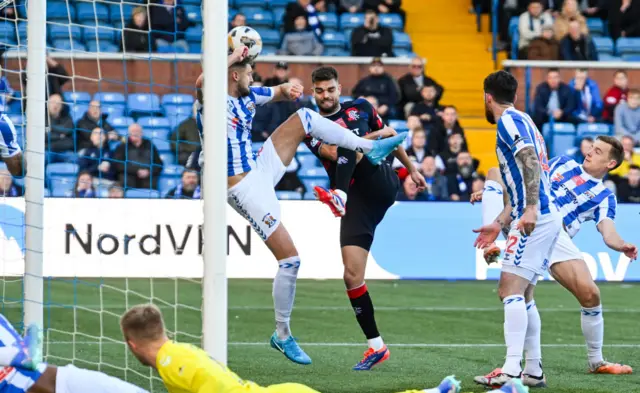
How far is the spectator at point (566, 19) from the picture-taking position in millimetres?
19031

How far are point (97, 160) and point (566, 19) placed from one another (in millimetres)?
8585

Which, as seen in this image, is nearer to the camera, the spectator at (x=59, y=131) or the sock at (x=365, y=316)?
the sock at (x=365, y=316)

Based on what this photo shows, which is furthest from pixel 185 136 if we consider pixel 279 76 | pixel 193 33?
pixel 279 76

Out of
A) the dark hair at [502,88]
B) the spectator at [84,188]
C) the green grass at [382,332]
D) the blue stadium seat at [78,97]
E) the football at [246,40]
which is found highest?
the football at [246,40]

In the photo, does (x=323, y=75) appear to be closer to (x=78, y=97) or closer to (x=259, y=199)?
(x=259, y=199)

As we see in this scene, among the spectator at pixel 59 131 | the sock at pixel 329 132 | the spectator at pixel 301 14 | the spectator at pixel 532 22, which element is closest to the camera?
the sock at pixel 329 132

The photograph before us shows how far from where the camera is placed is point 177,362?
5.14 m

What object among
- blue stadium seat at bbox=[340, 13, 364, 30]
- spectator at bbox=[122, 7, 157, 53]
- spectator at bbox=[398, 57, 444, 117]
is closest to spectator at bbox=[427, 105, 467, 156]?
spectator at bbox=[398, 57, 444, 117]

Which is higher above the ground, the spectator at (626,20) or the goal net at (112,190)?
the spectator at (626,20)

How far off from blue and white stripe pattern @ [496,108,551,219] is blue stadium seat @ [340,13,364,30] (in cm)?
1219

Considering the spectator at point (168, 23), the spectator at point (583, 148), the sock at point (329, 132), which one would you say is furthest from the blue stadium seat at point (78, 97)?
the sock at point (329, 132)

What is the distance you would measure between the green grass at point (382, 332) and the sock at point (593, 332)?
0.13m

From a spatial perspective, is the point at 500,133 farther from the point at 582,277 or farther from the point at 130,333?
the point at 130,333

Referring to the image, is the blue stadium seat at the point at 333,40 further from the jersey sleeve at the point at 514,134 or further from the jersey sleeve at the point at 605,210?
the jersey sleeve at the point at 514,134
